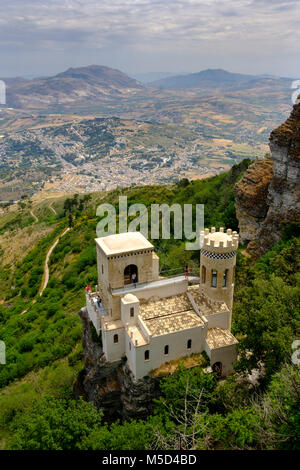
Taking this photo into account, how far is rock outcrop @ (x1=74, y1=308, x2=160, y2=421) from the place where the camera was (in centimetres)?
2646

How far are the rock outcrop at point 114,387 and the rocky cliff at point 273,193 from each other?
2798 cm

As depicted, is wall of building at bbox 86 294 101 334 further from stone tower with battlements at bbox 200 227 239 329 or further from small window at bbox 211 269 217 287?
small window at bbox 211 269 217 287

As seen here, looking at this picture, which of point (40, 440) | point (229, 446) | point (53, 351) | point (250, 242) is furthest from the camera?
point (250, 242)

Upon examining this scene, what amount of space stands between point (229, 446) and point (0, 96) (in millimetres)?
28005

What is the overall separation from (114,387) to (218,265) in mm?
12767

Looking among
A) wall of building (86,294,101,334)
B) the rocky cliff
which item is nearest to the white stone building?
wall of building (86,294,101,334)

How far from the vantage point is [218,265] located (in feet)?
91.6

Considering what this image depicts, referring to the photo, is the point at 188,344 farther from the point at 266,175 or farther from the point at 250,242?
the point at 266,175

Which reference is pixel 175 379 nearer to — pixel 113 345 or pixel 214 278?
pixel 113 345

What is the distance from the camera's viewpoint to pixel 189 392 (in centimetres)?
2367

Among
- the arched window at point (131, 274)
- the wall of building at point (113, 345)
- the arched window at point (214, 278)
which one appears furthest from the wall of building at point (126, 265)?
the arched window at point (214, 278)

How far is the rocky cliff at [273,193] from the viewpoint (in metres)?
43.8

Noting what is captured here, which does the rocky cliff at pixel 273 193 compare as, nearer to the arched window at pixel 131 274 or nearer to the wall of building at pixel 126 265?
the wall of building at pixel 126 265

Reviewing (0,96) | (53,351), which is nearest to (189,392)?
(0,96)
